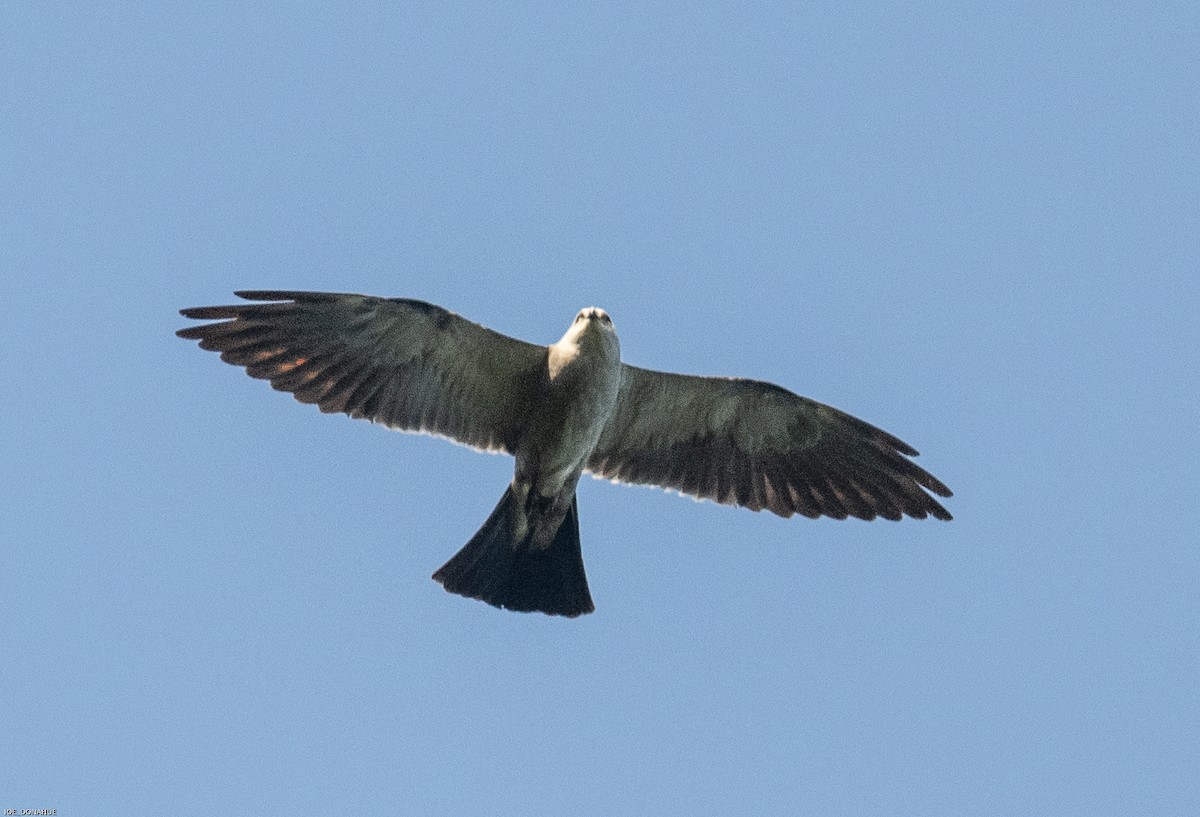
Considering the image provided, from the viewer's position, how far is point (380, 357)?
43.5 ft

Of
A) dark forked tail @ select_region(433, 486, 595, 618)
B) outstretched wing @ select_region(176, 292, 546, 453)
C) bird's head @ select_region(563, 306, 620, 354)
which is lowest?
dark forked tail @ select_region(433, 486, 595, 618)

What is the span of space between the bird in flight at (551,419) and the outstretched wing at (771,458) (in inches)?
0.5

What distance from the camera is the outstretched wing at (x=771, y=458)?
45.8 ft

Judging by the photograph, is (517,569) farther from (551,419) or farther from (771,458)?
(771,458)

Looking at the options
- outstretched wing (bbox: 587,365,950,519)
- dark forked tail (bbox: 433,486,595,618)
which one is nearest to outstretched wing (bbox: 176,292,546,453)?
dark forked tail (bbox: 433,486,595,618)

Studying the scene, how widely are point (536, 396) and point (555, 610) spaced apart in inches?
72.8

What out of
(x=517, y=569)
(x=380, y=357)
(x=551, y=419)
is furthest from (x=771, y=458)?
(x=380, y=357)

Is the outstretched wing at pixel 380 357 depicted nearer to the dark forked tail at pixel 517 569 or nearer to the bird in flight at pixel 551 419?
the bird in flight at pixel 551 419

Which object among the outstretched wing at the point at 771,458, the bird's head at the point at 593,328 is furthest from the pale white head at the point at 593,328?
the outstretched wing at the point at 771,458

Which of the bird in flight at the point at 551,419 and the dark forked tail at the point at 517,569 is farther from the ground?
the bird in flight at the point at 551,419

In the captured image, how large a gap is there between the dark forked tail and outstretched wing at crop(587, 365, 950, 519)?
95 cm

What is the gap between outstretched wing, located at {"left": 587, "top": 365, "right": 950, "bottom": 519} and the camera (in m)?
14.0

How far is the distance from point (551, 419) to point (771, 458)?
2.36m

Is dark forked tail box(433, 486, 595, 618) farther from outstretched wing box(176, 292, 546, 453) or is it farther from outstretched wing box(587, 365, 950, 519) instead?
outstretched wing box(587, 365, 950, 519)
